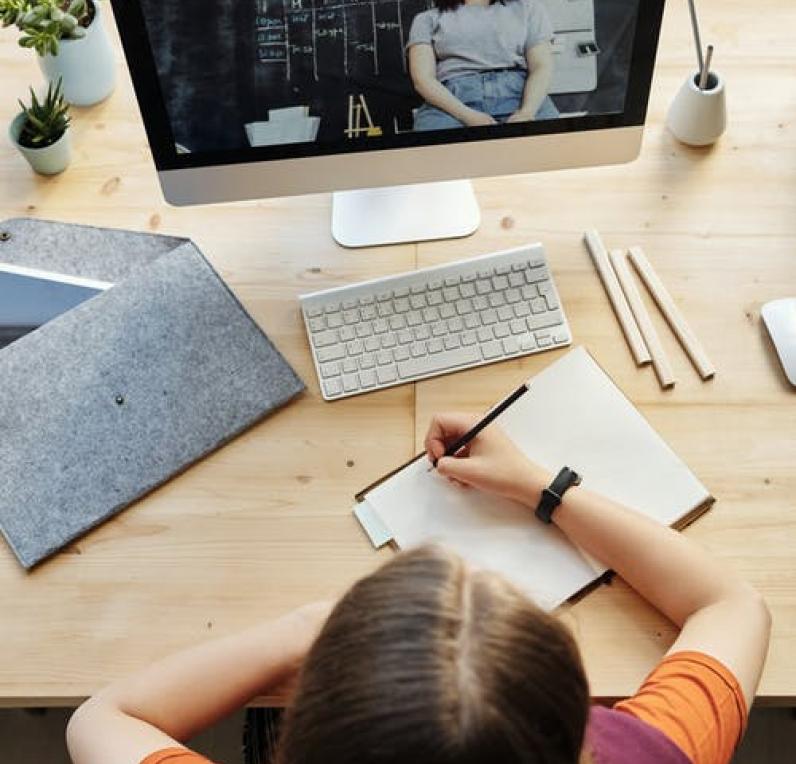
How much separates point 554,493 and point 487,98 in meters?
0.36

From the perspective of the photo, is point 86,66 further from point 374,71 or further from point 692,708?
point 692,708

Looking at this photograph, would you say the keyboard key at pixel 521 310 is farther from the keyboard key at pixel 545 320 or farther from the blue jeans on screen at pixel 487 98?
the blue jeans on screen at pixel 487 98

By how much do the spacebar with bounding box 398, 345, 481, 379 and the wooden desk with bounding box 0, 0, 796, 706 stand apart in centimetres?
2

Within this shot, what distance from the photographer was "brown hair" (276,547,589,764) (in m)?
0.54

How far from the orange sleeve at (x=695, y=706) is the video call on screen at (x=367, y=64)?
0.50 m

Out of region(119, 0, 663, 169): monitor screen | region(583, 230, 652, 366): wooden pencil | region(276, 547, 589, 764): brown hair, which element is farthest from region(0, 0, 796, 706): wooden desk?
region(276, 547, 589, 764): brown hair

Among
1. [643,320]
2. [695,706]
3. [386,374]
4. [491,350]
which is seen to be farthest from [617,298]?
[695,706]

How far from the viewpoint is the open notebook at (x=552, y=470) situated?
84 centimetres

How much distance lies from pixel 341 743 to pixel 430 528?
32cm

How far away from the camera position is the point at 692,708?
2.46ft

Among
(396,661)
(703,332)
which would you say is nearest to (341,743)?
(396,661)

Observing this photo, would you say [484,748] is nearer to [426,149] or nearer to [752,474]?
[752,474]

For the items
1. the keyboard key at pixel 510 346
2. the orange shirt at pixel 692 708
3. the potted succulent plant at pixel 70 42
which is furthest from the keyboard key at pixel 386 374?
the potted succulent plant at pixel 70 42

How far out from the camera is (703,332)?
0.97m
